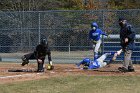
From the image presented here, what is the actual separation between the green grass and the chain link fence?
7.42 meters

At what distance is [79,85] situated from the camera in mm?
12641

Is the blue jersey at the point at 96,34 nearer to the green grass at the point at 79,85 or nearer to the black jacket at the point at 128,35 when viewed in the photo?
the black jacket at the point at 128,35

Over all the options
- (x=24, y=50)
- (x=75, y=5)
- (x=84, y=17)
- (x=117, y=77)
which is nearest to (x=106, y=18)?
(x=84, y=17)

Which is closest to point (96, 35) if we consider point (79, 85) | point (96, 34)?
point (96, 34)

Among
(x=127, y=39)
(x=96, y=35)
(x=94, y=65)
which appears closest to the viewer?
(x=127, y=39)

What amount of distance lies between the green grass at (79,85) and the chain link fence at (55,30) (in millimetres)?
7415

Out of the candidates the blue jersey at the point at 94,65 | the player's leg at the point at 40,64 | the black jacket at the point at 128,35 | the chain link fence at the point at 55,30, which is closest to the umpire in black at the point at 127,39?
the black jacket at the point at 128,35

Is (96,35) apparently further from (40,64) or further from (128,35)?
(40,64)

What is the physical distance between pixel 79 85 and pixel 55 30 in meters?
9.90

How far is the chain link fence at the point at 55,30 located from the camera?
21.7m

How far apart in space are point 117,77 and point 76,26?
8276 mm

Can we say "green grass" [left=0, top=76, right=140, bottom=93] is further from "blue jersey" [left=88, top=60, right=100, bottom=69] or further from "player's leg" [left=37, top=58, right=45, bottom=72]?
"blue jersey" [left=88, top=60, right=100, bottom=69]

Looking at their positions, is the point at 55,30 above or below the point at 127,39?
below

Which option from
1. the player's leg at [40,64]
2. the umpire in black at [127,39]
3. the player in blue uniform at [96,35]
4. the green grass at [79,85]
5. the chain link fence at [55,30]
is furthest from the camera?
the chain link fence at [55,30]
